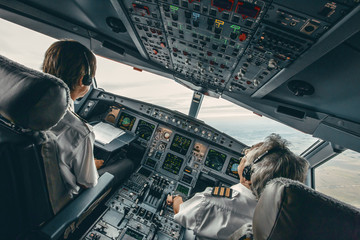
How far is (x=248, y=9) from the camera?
0.96 meters

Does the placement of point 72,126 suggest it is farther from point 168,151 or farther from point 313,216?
point 168,151

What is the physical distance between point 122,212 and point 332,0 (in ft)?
8.15

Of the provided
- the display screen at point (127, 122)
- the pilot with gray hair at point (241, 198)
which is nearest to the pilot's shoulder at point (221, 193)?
the pilot with gray hair at point (241, 198)

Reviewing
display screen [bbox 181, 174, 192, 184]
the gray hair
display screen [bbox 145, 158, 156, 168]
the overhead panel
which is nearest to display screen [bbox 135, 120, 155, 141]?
display screen [bbox 145, 158, 156, 168]

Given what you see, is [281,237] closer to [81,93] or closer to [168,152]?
[81,93]

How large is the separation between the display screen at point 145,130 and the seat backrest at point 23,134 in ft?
7.01

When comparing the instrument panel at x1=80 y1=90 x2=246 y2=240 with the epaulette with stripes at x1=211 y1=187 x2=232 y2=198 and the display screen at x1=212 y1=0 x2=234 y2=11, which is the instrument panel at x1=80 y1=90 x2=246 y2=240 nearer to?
the epaulette with stripes at x1=211 y1=187 x2=232 y2=198

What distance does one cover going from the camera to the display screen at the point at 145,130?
3.00 meters

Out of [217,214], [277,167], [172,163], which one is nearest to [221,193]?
[217,214]

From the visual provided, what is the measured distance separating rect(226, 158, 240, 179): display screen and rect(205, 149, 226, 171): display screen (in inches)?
4.7

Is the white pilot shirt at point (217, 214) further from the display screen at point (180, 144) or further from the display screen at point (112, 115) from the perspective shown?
the display screen at point (112, 115)

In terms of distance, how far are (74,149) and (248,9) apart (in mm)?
1318

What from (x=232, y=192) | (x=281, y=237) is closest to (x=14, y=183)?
(x=281, y=237)

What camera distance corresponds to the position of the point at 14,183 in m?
0.74
